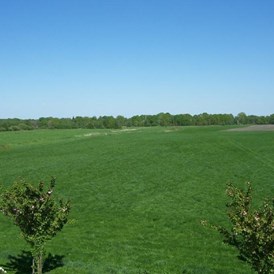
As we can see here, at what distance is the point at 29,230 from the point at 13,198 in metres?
1.36

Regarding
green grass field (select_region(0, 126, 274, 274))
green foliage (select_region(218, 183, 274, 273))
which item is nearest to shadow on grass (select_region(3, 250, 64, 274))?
green grass field (select_region(0, 126, 274, 274))

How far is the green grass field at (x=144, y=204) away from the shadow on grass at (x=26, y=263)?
210mm

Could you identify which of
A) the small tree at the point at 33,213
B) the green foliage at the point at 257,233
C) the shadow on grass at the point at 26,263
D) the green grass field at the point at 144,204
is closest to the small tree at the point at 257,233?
the green foliage at the point at 257,233

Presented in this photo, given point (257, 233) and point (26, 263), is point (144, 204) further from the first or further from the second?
point (257, 233)

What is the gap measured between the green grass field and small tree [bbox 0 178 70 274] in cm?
127

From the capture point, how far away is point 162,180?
4478 cm

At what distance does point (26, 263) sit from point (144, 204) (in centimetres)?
1543

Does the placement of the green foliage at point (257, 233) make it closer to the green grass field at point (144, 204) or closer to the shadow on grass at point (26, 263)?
the green grass field at point (144, 204)

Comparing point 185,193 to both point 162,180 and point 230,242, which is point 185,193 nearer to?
point 162,180

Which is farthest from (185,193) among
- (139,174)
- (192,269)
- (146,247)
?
(192,269)

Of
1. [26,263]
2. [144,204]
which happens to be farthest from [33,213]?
[144,204]

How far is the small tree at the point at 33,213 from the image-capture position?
50.6ft

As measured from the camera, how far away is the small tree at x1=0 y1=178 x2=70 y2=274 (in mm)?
15422

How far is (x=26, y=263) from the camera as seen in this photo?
67.6ft
